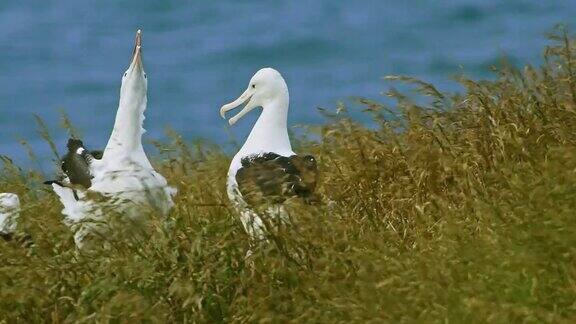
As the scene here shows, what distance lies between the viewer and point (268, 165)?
6.54 m

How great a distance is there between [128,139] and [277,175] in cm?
93

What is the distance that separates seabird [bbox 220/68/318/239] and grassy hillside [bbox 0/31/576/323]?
0.31 feet

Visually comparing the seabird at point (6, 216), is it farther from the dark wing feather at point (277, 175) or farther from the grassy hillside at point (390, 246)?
the dark wing feather at point (277, 175)

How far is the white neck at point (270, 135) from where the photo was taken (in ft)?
22.8

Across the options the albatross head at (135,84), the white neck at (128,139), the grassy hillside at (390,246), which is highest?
the albatross head at (135,84)

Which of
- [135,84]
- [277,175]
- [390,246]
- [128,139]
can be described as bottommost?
[390,246]

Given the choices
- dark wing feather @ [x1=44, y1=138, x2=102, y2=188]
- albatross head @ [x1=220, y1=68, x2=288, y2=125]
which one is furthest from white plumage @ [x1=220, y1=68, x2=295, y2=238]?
dark wing feather @ [x1=44, y1=138, x2=102, y2=188]

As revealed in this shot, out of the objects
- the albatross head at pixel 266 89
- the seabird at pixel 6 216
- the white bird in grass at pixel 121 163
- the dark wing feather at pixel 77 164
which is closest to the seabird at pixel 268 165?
the albatross head at pixel 266 89

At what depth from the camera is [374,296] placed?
15.4ft

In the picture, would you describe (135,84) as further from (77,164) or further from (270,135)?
(270,135)

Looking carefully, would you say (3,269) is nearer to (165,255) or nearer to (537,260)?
(165,255)

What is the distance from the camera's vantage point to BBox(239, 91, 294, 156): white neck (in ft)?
22.8

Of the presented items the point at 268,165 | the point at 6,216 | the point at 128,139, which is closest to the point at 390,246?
the point at 268,165

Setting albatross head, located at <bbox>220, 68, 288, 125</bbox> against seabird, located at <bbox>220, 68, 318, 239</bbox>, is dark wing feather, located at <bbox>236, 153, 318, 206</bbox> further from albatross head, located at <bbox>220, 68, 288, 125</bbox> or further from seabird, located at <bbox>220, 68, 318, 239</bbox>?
albatross head, located at <bbox>220, 68, 288, 125</bbox>
